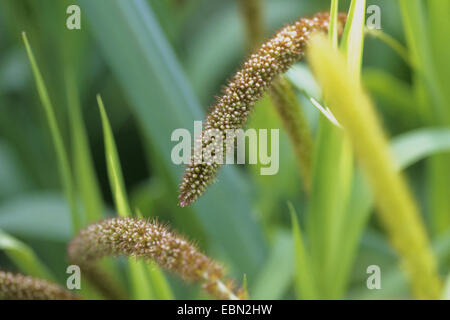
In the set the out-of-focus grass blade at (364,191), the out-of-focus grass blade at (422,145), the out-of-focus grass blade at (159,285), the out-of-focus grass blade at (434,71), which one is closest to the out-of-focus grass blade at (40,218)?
the out-of-focus grass blade at (159,285)

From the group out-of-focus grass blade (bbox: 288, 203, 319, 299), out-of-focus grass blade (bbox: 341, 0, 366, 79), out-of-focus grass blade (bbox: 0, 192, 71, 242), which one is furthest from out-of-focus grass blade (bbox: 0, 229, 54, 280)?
out-of-focus grass blade (bbox: 341, 0, 366, 79)

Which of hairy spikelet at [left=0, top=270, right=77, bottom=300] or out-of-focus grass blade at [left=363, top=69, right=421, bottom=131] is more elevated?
out-of-focus grass blade at [left=363, top=69, right=421, bottom=131]

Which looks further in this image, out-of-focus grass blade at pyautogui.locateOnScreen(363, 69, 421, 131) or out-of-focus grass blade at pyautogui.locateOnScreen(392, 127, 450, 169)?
out-of-focus grass blade at pyautogui.locateOnScreen(363, 69, 421, 131)

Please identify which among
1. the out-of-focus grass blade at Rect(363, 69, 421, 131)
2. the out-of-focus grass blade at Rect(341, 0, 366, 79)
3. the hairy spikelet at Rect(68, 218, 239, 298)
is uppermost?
the out-of-focus grass blade at Rect(363, 69, 421, 131)

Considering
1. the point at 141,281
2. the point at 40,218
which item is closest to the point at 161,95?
the point at 141,281

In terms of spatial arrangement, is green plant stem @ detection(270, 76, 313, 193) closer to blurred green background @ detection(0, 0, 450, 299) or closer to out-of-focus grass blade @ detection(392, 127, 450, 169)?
blurred green background @ detection(0, 0, 450, 299)
